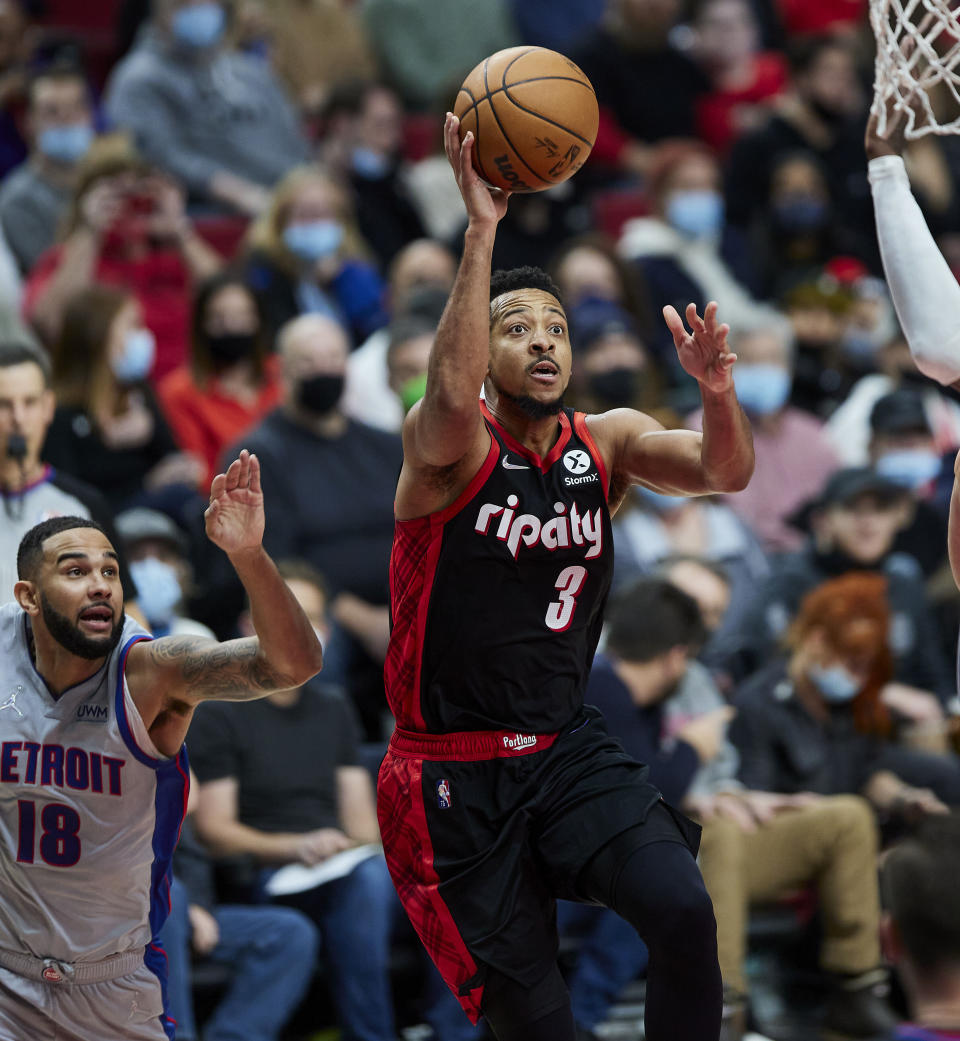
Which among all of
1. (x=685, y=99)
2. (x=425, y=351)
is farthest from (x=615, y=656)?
(x=685, y=99)

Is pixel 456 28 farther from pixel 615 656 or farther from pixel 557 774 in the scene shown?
pixel 557 774

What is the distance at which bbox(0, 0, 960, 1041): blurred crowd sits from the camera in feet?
23.4

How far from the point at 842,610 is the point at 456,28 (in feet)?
22.9

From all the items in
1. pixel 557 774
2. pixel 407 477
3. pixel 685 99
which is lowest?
pixel 557 774

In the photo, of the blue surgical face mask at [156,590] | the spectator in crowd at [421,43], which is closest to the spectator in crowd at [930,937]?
the blue surgical face mask at [156,590]

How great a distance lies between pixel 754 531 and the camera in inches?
384

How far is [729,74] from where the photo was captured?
13883mm

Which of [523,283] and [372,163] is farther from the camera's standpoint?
[372,163]

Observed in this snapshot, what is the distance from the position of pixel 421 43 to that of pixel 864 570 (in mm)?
6291

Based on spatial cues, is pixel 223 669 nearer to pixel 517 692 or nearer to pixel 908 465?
pixel 517 692

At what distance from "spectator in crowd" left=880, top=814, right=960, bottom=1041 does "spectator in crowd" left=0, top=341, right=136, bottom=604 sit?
10.9 ft

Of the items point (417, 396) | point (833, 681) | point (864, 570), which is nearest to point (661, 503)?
point (864, 570)

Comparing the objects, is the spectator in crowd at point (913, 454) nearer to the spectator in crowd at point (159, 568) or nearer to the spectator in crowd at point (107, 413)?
the spectator in crowd at point (107, 413)

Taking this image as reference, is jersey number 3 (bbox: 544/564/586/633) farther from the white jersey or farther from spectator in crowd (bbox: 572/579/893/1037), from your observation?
spectator in crowd (bbox: 572/579/893/1037)
